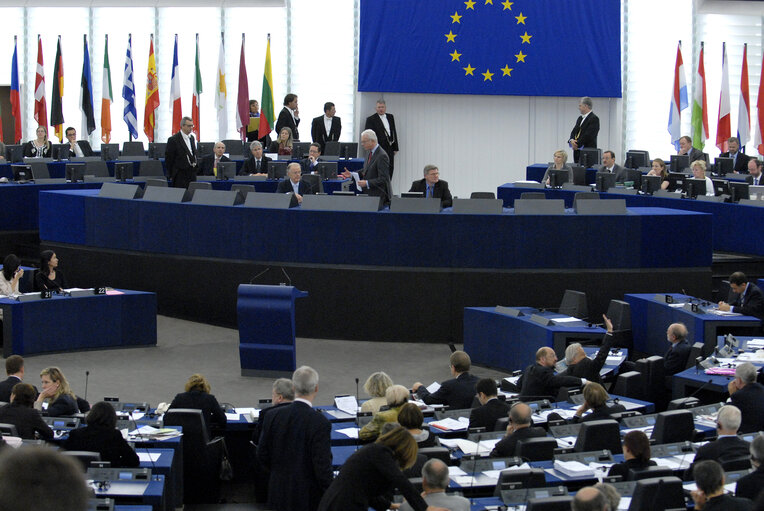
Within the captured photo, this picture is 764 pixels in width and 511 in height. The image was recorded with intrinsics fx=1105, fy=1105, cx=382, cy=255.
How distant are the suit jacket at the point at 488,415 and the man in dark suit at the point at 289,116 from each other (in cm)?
1374

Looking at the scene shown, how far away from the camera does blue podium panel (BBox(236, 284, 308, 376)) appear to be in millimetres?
11836

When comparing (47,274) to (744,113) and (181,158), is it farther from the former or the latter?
(744,113)

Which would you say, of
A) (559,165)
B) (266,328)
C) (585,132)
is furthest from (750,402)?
(585,132)

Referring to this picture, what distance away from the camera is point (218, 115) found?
23.8 m

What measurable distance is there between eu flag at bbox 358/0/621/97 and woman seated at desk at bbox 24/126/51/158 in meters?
6.75

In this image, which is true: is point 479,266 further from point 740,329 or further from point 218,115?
point 218,115

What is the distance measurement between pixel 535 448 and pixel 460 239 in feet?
20.8

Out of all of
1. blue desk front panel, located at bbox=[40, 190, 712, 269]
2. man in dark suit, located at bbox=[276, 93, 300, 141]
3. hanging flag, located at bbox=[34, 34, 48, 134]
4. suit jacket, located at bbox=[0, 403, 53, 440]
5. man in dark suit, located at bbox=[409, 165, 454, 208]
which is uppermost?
hanging flag, located at bbox=[34, 34, 48, 134]

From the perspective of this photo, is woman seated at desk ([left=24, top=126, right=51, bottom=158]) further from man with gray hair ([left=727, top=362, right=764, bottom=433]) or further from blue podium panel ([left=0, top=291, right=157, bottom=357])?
man with gray hair ([left=727, top=362, right=764, bottom=433])

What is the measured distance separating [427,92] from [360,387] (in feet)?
40.9

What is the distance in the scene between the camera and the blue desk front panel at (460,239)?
13641 millimetres

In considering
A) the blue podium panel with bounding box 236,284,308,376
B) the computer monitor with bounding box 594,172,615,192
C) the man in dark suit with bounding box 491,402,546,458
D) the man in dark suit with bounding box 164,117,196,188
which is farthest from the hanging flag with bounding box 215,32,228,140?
the man in dark suit with bounding box 491,402,546,458

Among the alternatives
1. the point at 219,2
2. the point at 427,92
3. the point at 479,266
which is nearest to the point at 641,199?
the point at 479,266

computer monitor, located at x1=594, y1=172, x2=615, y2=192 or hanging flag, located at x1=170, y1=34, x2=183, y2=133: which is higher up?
hanging flag, located at x1=170, y1=34, x2=183, y2=133
